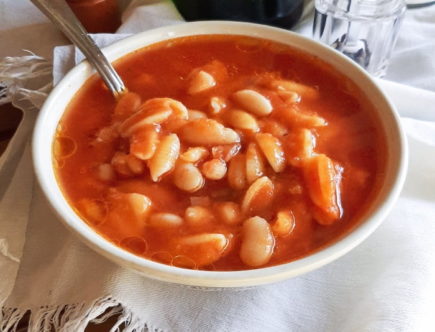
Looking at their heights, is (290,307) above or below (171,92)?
below

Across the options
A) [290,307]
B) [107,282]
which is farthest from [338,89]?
[107,282]

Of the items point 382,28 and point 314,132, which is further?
point 382,28

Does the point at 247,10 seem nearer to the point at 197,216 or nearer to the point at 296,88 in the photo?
the point at 296,88

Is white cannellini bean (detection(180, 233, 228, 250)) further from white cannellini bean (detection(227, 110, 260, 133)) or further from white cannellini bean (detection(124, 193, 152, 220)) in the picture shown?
white cannellini bean (detection(227, 110, 260, 133))

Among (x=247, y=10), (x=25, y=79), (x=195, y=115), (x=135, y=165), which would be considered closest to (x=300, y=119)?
(x=195, y=115)

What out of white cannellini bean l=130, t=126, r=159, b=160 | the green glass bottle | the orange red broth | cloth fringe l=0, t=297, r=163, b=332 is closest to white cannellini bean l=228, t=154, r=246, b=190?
the orange red broth

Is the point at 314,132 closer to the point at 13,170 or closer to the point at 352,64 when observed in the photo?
the point at 352,64

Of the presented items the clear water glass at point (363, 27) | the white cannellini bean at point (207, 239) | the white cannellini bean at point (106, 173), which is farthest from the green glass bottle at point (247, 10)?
the white cannellini bean at point (207, 239)
